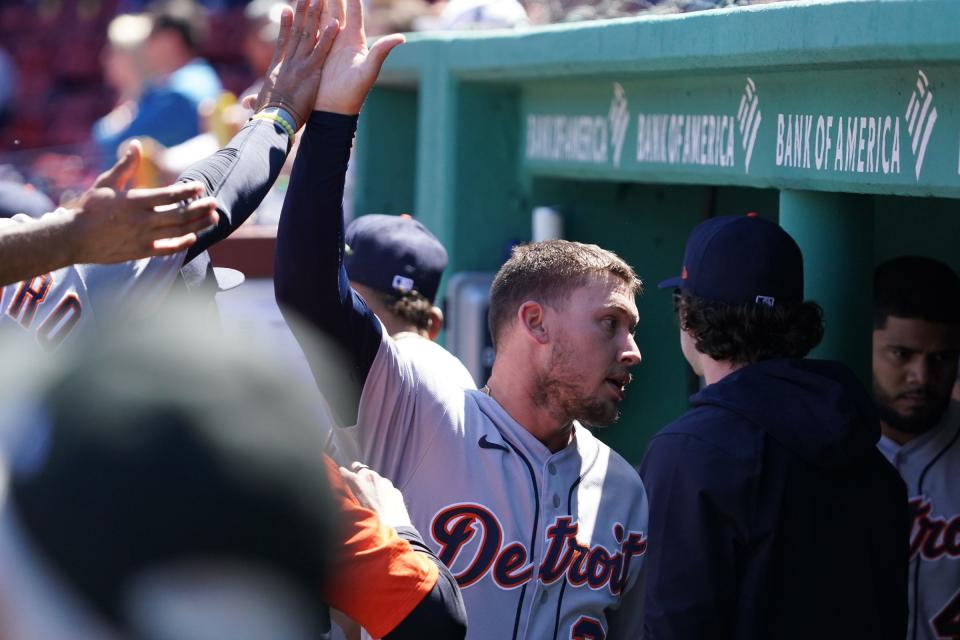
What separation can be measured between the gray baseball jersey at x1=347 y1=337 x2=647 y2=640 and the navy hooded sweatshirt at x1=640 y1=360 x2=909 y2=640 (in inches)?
4.2

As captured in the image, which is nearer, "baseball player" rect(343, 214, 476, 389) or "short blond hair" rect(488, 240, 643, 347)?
"short blond hair" rect(488, 240, 643, 347)

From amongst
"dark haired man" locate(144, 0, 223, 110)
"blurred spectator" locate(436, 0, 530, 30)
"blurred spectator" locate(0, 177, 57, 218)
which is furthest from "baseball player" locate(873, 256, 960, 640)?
"dark haired man" locate(144, 0, 223, 110)

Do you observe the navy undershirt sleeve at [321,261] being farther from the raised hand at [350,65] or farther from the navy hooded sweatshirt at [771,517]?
the navy hooded sweatshirt at [771,517]

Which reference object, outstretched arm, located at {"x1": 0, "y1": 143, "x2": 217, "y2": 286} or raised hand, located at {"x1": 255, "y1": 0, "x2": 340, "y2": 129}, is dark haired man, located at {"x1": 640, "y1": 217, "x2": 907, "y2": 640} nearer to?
raised hand, located at {"x1": 255, "y1": 0, "x2": 340, "y2": 129}

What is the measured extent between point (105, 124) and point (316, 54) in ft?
15.3

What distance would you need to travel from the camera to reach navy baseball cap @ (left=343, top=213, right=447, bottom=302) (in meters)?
2.76

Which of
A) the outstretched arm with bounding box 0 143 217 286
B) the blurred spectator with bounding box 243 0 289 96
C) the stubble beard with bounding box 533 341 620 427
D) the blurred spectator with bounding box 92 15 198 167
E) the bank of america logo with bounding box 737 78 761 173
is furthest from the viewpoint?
the blurred spectator with bounding box 243 0 289 96

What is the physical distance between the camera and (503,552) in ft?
6.65

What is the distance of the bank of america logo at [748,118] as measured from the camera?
8.11ft

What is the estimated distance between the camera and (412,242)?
2.83 m

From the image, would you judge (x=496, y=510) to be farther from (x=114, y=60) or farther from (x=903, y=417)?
(x=114, y=60)

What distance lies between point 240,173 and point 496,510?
70 centimetres

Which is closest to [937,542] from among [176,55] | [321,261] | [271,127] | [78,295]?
[321,261]

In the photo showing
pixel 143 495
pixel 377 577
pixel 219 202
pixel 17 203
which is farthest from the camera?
pixel 17 203
